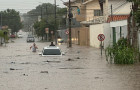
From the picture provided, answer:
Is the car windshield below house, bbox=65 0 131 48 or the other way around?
below

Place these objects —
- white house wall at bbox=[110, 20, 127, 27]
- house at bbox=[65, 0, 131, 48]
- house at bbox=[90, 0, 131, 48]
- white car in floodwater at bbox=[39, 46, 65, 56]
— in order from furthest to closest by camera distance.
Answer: house at bbox=[65, 0, 131, 48] → house at bbox=[90, 0, 131, 48] → white house wall at bbox=[110, 20, 127, 27] → white car in floodwater at bbox=[39, 46, 65, 56]

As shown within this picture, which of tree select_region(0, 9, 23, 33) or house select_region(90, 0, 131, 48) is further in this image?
tree select_region(0, 9, 23, 33)

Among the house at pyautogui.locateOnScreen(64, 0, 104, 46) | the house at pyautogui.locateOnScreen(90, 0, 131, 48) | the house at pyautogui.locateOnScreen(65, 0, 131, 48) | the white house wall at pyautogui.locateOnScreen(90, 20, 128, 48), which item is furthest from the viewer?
the house at pyautogui.locateOnScreen(64, 0, 104, 46)

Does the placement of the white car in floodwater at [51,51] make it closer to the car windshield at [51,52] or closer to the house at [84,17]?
the car windshield at [51,52]

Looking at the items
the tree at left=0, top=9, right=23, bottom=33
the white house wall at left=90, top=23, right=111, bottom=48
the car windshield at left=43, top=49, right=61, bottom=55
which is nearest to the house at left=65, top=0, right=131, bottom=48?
the white house wall at left=90, top=23, right=111, bottom=48

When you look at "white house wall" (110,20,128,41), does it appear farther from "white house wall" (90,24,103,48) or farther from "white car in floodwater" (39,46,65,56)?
"white car in floodwater" (39,46,65,56)

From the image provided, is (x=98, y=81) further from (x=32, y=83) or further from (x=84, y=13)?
(x=84, y=13)

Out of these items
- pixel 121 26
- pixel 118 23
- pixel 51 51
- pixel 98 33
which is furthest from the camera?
pixel 98 33

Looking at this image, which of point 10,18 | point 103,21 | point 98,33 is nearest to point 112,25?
point 103,21

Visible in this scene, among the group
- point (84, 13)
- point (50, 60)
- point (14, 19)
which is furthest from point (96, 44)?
point (14, 19)

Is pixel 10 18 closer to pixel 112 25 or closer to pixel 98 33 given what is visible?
pixel 98 33

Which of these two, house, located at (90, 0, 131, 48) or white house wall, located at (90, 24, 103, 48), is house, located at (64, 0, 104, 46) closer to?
white house wall, located at (90, 24, 103, 48)

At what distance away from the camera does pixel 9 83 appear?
16.7 metres

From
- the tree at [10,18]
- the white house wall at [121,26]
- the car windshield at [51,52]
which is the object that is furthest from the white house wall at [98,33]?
the tree at [10,18]
